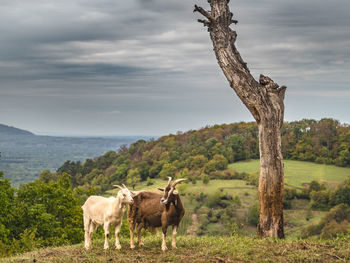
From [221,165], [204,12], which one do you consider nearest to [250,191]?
[221,165]

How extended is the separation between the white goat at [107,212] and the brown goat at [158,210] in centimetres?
41

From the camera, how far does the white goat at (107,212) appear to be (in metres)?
10.4

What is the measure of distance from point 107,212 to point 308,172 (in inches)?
3508

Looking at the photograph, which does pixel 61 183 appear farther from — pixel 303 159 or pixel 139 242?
pixel 303 159

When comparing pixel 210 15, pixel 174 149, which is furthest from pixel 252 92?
pixel 174 149

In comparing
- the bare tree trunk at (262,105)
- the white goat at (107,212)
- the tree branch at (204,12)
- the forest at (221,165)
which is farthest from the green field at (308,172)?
the white goat at (107,212)

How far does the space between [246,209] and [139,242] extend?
262 ft

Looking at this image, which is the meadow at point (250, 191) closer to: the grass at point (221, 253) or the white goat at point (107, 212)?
the white goat at point (107, 212)

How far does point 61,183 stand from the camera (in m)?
35.9

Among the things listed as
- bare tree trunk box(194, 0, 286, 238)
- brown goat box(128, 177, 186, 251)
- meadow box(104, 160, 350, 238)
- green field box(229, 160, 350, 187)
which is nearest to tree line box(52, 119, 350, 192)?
green field box(229, 160, 350, 187)

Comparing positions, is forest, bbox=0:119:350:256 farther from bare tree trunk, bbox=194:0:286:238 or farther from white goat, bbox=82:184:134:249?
white goat, bbox=82:184:134:249

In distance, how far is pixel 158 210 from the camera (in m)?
10.6

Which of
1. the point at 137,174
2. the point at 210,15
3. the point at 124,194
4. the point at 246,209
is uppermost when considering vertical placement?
the point at 210,15

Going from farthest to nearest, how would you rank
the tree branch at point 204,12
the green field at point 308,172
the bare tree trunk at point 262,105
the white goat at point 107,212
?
1. the green field at point 308,172
2. the tree branch at point 204,12
3. the bare tree trunk at point 262,105
4. the white goat at point 107,212
